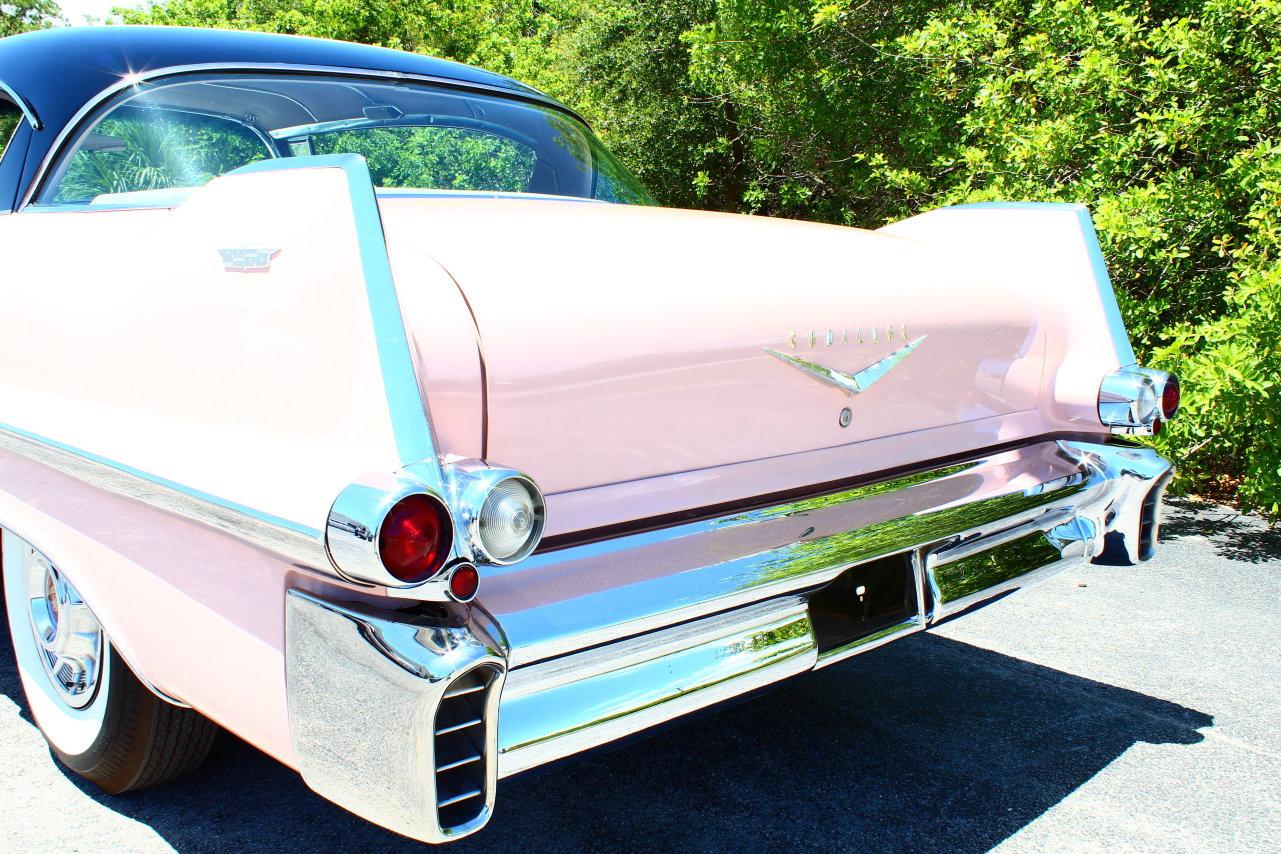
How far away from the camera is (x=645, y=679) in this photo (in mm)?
1642

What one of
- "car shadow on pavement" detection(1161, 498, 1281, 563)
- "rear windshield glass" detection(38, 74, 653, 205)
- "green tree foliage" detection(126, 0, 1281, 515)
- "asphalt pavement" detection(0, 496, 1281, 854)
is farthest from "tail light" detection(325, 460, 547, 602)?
"car shadow on pavement" detection(1161, 498, 1281, 563)

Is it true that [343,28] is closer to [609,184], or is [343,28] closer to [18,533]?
[609,184]

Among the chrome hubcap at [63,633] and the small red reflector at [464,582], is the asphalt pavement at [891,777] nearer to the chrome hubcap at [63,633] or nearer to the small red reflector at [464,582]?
the chrome hubcap at [63,633]

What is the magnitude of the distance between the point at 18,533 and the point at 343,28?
45.0ft

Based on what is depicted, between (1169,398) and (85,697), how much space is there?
268cm

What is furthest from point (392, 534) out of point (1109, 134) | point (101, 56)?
point (1109, 134)

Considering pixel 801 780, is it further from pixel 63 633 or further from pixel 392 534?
pixel 63 633

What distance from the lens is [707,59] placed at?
32.1ft

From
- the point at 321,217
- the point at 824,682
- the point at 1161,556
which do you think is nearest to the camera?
the point at 321,217

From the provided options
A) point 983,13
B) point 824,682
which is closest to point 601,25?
point 983,13

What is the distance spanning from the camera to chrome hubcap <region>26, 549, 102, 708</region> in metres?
2.32

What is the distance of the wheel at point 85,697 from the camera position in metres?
2.23

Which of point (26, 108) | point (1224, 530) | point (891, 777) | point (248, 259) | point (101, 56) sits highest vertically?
point (101, 56)

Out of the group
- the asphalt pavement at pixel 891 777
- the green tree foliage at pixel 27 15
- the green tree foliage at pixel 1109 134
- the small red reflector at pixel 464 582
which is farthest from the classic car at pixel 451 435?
the green tree foliage at pixel 27 15
